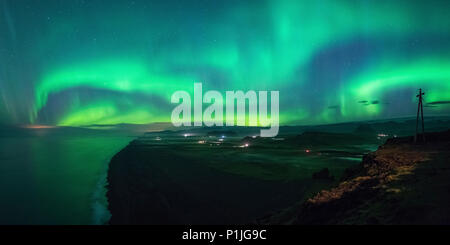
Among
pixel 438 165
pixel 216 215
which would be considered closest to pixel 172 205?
pixel 216 215

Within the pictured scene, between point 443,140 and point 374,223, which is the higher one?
point 443,140

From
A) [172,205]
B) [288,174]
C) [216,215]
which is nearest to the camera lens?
[216,215]

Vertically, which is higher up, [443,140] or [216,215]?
[443,140]

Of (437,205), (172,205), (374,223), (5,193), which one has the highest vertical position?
(437,205)

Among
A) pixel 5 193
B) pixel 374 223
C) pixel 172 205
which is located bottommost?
pixel 5 193
